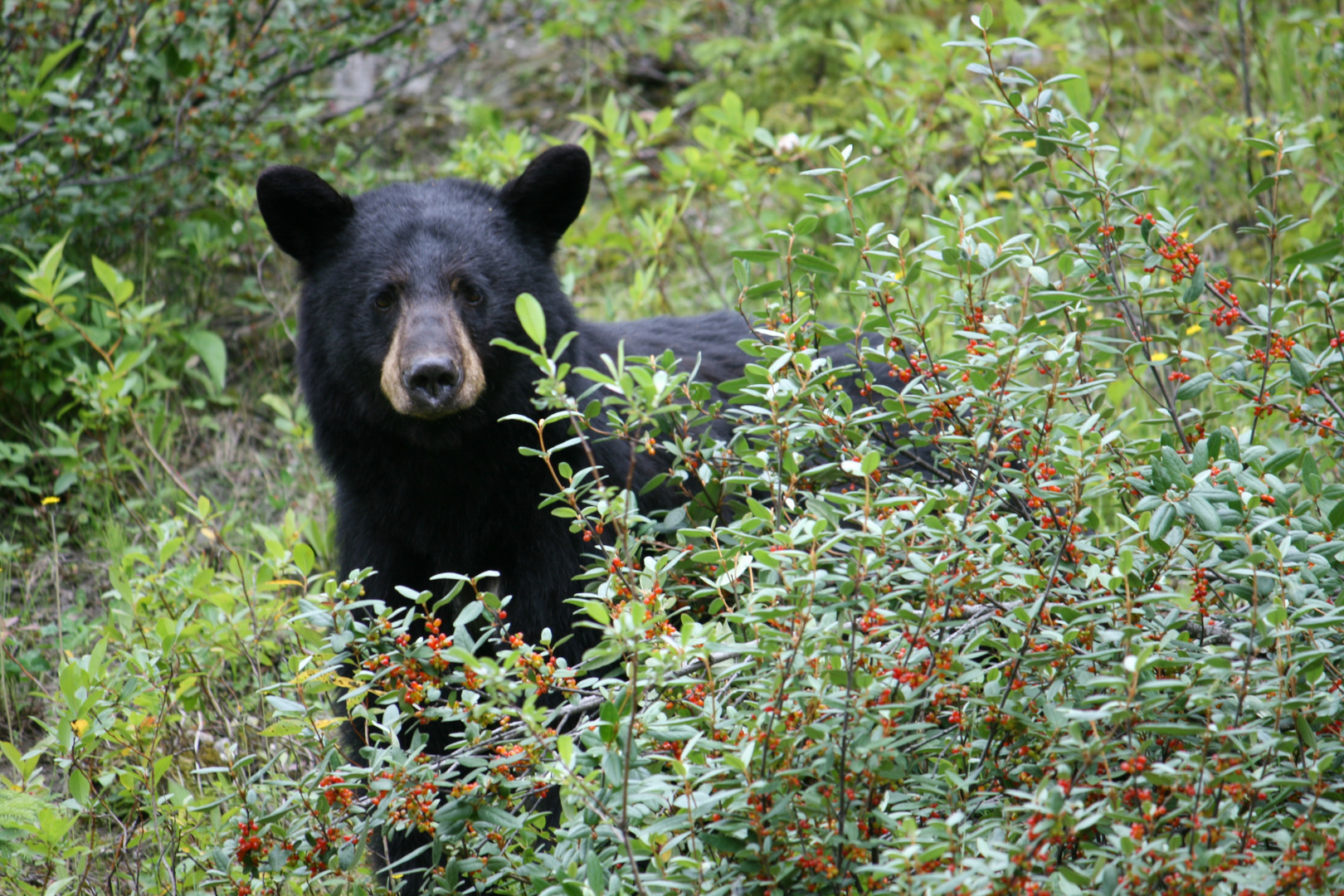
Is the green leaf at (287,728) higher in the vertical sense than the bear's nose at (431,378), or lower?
lower

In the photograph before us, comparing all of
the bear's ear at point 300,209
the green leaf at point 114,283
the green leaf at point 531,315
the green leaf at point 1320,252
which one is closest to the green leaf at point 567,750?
the green leaf at point 531,315

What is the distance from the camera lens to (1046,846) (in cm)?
172

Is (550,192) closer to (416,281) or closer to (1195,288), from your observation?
(416,281)

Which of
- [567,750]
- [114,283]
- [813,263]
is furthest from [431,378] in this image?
[114,283]

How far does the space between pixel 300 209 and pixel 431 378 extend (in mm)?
817

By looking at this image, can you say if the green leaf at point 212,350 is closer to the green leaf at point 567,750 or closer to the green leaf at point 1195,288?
the green leaf at point 567,750

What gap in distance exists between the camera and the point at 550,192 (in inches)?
132

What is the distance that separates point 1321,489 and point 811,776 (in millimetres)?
1112

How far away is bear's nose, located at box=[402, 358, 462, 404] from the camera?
9.02ft

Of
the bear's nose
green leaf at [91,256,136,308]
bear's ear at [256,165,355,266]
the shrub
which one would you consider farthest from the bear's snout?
green leaf at [91,256,136,308]

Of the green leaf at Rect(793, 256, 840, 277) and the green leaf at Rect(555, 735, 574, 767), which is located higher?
the green leaf at Rect(793, 256, 840, 277)

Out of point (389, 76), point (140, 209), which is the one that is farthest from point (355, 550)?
point (389, 76)

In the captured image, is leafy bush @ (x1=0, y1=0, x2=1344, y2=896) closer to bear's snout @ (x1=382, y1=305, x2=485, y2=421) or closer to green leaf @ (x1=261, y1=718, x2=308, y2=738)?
green leaf @ (x1=261, y1=718, x2=308, y2=738)

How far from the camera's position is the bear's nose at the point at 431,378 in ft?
9.02
